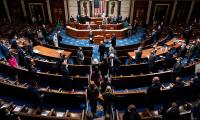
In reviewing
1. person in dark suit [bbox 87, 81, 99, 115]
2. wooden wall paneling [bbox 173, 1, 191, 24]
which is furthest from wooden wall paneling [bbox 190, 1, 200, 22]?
person in dark suit [bbox 87, 81, 99, 115]

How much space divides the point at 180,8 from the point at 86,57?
544 inches

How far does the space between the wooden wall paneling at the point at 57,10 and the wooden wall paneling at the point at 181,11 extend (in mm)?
12031

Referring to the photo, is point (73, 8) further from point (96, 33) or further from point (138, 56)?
point (138, 56)

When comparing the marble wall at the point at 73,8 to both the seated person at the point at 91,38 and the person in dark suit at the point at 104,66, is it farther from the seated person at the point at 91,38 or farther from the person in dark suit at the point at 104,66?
the person in dark suit at the point at 104,66

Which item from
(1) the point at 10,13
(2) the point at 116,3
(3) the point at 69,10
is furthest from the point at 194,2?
(1) the point at 10,13

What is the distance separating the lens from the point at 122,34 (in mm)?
16406

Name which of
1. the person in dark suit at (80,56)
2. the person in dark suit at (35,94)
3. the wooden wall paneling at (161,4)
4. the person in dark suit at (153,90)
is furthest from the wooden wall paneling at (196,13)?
the person in dark suit at (35,94)

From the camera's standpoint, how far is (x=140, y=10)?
19.1 m

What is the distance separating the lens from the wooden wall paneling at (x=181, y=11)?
19.0 m

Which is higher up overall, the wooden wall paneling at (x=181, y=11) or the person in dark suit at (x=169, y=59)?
the wooden wall paneling at (x=181, y=11)

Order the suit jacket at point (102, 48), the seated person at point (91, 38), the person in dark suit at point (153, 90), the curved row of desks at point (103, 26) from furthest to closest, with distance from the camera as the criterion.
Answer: the curved row of desks at point (103, 26), the seated person at point (91, 38), the suit jacket at point (102, 48), the person in dark suit at point (153, 90)

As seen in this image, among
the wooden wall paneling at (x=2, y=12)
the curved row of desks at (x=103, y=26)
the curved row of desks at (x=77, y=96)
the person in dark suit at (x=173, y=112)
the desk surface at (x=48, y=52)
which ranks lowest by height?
the curved row of desks at (x=77, y=96)

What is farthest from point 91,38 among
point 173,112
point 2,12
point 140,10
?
point 2,12

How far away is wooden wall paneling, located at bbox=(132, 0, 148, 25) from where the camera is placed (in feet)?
61.7
